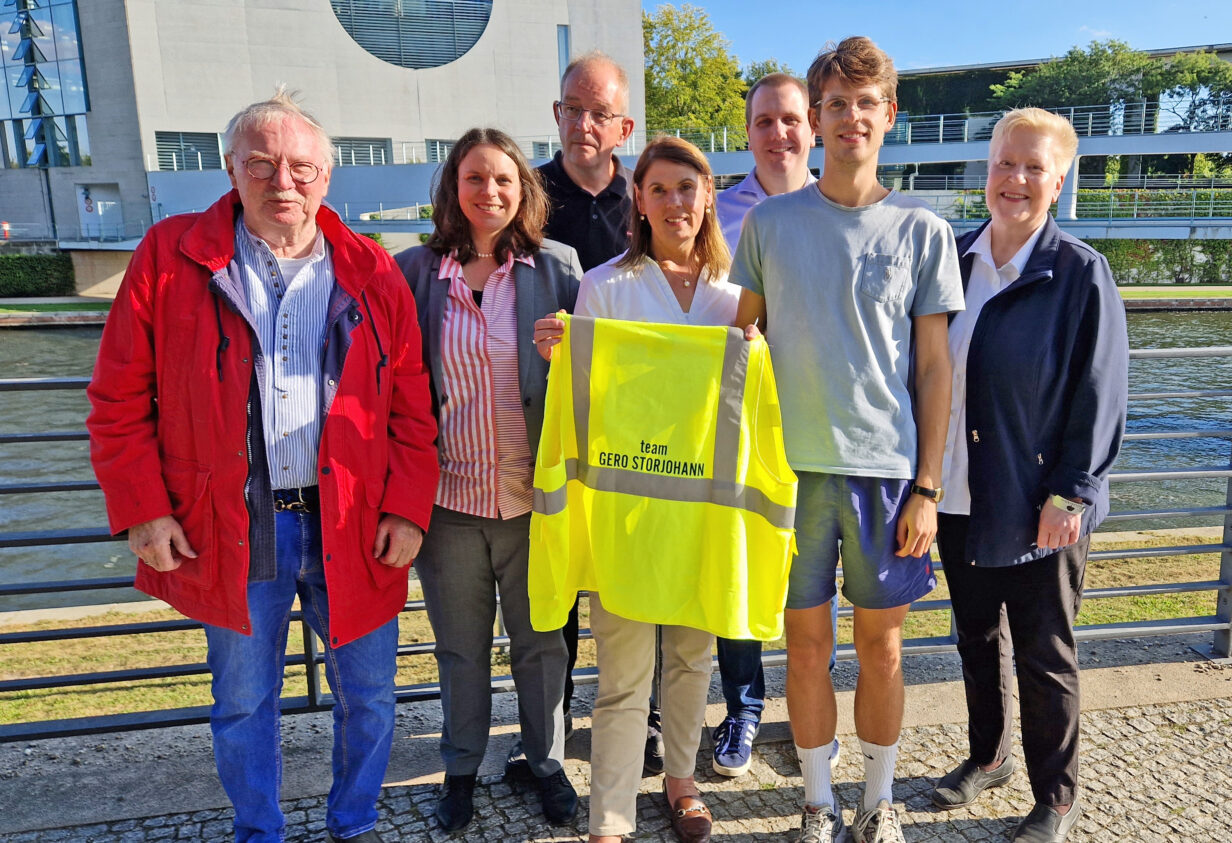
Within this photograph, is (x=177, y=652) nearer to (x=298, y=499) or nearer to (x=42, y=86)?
(x=298, y=499)

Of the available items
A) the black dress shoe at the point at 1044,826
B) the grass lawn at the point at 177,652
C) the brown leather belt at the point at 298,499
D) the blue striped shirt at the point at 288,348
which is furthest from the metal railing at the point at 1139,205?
the brown leather belt at the point at 298,499

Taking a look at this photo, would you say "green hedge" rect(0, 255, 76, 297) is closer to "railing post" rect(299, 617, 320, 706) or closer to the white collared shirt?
"railing post" rect(299, 617, 320, 706)

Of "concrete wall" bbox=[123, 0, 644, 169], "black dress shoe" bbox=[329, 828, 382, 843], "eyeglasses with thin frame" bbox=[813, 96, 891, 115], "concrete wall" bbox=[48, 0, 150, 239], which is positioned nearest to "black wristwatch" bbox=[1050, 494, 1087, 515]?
"eyeglasses with thin frame" bbox=[813, 96, 891, 115]

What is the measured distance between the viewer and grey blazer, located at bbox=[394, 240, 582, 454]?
3049mm

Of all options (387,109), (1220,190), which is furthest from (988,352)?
(387,109)

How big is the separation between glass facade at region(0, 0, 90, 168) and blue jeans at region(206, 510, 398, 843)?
1841 inches

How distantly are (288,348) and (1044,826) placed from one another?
2.98 meters

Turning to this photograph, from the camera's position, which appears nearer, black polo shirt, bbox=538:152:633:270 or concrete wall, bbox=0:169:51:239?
black polo shirt, bbox=538:152:633:270

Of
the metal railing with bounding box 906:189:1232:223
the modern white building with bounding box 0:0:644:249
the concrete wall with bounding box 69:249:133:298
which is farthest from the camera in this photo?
the modern white building with bounding box 0:0:644:249

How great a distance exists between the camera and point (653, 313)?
2932mm

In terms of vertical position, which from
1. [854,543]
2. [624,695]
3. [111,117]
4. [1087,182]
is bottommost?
[624,695]

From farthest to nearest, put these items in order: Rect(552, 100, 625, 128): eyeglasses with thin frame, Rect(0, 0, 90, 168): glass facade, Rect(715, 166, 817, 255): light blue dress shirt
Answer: Rect(0, 0, 90, 168): glass facade < Rect(715, 166, 817, 255): light blue dress shirt < Rect(552, 100, 625, 128): eyeglasses with thin frame

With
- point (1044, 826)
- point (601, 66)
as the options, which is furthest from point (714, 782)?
point (601, 66)

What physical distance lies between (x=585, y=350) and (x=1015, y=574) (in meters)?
1.70
